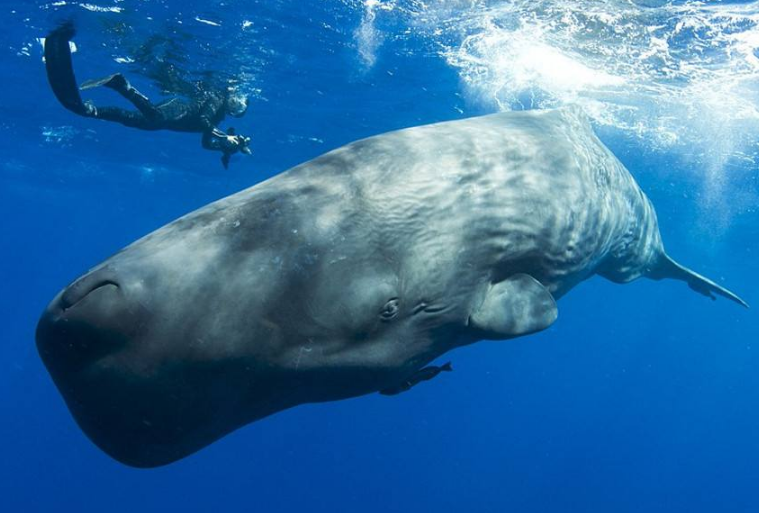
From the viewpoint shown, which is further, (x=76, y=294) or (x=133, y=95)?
(x=133, y=95)

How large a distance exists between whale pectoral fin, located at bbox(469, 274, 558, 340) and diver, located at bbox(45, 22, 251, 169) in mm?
7279

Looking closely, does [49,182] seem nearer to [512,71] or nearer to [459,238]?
[512,71]

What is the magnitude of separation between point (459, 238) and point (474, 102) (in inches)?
715

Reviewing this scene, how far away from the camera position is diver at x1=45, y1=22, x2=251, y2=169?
30.8 ft

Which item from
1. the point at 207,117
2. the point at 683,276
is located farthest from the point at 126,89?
the point at 683,276

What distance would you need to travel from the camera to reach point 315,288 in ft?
11.7

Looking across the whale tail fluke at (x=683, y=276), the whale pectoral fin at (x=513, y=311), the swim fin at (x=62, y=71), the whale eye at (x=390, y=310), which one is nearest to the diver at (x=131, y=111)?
the swim fin at (x=62, y=71)

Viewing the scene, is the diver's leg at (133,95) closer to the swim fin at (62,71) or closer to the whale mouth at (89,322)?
the swim fin at (62,71)

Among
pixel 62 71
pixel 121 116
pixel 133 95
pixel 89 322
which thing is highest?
pixel 89 322

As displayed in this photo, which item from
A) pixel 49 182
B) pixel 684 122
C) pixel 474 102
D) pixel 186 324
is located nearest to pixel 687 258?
pixel 684 122

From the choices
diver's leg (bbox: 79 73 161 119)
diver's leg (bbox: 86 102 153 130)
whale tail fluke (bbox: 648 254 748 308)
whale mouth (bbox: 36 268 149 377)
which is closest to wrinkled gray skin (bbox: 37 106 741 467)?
whale mouth (bbox: 36 268 149 377)

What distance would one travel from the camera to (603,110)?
20859 mm

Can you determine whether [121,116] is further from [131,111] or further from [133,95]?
[133,95]

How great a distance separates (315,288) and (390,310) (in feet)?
2.07
